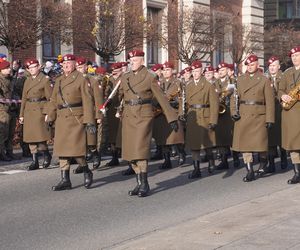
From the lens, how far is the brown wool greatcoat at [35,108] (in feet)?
38.2

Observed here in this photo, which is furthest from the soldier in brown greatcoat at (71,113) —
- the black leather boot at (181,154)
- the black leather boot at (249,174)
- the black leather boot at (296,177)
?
the black leather boot at (181,154)

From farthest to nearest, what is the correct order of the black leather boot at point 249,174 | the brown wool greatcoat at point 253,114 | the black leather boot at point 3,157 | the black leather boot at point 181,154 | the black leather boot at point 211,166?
the black leather boot at point 3,157 < the black leather boot at point 181,154 < the black leather boot at point 211,166 < the black leather boot at point 249,174 < the brown wool greatcoat at point 253,114

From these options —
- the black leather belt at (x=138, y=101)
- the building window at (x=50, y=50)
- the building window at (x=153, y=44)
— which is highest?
the building window at (x=153, y=44)

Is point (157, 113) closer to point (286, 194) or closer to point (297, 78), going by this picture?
point (297, 78)

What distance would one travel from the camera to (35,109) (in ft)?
38.7

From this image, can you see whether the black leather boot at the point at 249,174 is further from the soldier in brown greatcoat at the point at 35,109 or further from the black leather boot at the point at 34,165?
the black leather boot at the point at 34,165

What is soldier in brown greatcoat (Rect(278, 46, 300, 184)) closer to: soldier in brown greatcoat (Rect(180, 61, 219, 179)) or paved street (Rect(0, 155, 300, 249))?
paved street (Rect(0, 155, 300, 249))

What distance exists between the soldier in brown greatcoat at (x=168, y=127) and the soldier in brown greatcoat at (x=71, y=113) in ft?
9.64

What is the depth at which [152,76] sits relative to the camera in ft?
29.5

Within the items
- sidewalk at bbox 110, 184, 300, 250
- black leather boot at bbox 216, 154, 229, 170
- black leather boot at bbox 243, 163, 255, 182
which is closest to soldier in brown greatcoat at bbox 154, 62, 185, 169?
black leather boot at bbox 216, 154, 229, 170

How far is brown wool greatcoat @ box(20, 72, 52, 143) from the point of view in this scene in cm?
1163

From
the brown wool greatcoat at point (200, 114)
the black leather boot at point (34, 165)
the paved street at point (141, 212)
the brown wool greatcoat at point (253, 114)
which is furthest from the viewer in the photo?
the black leather boot at point (34, 165)

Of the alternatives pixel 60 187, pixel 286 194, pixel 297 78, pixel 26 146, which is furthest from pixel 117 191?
pixel 26 146

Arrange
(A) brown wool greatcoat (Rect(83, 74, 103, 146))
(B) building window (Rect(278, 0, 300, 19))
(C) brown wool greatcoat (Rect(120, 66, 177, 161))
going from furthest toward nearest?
(B) building window (Rect(278, 0, 300, 19)) < (A) brown wool greatcoat (Rect(83, 74, 103, 146)) < (C) brown wool greatcoat (Rect(120, 66, 177, 161))
